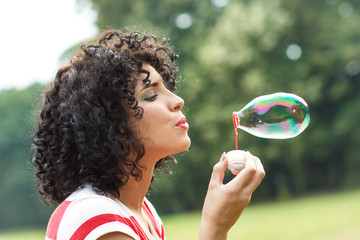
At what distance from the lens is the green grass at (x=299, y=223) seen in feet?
37.4

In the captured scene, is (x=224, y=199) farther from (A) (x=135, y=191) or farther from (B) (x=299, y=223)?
(B) (x=299, y=223)

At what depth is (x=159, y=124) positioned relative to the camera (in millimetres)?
1613

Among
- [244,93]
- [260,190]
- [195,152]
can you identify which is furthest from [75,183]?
[260,190]

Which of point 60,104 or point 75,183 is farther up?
point 60,104

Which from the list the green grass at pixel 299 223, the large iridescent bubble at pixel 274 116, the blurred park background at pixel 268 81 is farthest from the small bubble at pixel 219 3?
the large iridescent bubble at pixel 274 116

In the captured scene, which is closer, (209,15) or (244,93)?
(244,93)

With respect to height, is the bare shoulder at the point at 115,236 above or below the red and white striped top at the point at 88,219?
below

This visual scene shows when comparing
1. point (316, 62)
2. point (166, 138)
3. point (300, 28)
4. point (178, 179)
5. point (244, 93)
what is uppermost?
point (300, 28)

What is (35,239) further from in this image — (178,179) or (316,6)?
(316,6)

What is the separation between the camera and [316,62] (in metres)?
18.5

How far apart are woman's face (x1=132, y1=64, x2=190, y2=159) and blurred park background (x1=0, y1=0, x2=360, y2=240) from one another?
1427 centimetres

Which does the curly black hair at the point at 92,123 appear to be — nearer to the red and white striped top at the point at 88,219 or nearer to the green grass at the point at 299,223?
the red and white striped top at the point at 88,219

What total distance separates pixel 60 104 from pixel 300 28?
60.4 feet

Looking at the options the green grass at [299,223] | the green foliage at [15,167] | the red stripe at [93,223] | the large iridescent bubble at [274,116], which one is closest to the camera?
the red stripe at [93,223]
